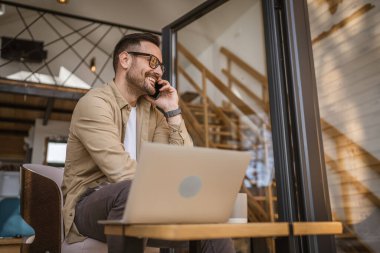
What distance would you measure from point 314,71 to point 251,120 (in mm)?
2964

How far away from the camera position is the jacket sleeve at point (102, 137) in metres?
1.48

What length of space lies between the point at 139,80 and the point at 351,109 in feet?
3.62

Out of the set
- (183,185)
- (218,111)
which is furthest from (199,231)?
(218,111)

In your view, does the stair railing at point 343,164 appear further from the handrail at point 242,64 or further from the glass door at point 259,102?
the handrail at point 242,64

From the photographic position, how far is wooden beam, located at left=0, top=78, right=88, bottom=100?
18.7ft

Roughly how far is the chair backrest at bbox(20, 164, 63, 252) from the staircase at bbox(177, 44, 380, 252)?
7.43 feet

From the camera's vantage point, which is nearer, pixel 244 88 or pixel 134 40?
pixel 134 40

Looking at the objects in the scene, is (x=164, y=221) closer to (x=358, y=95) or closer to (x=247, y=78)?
(x=358, y=95)

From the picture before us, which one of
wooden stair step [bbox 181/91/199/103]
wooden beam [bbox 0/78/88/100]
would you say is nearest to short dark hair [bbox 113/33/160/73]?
wooden stair step [bbox 181/91/199/103]

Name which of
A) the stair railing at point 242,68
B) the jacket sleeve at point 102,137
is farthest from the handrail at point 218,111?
the jacket sleeve at point 102,137

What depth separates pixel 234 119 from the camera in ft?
17.7

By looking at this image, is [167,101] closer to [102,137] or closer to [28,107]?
[102,137]

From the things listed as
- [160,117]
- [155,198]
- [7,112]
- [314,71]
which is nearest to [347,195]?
[314,71]

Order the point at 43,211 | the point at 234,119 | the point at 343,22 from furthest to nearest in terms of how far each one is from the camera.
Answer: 1. the point at 234,119
2. the point at 343,22
3. the point at 43,211
